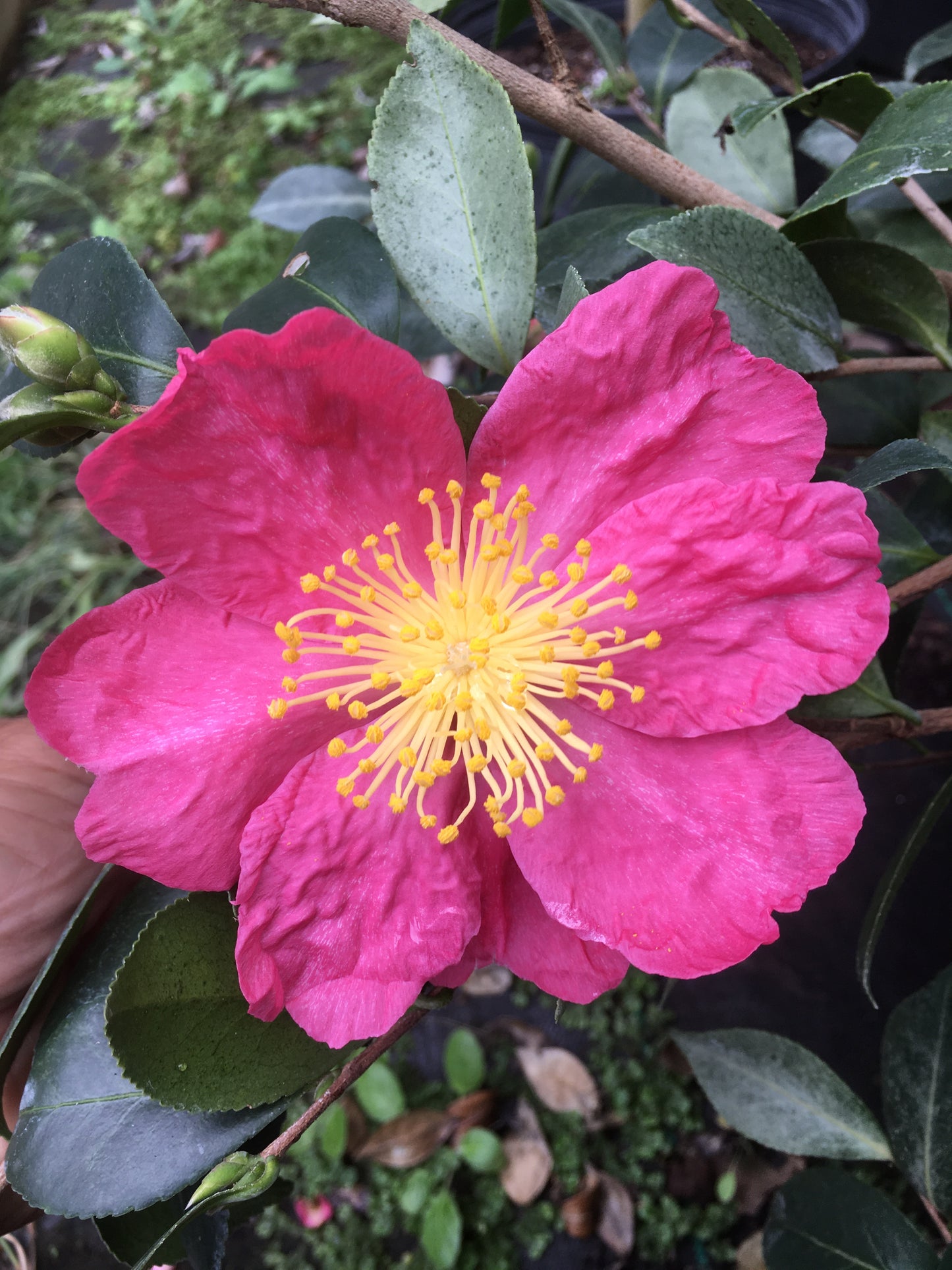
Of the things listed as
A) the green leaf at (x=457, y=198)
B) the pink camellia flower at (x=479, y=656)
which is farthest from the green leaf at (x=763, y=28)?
the pink camellia flower at (x=479, y=656)

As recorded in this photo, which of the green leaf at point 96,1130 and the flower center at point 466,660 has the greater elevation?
the flower center at point 466,660

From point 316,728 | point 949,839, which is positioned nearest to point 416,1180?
point 949,839

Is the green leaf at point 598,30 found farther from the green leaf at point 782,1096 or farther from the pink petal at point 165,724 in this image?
the green leaf at point 782,1096

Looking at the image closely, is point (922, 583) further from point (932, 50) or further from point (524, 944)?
point (932, 50)

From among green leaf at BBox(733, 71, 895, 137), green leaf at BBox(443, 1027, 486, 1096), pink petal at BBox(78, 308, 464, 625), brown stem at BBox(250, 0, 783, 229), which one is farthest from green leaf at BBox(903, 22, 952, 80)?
green leaf at BBox(443, 1027, 486, 1096)

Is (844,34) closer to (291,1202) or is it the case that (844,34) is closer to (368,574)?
(368,574)

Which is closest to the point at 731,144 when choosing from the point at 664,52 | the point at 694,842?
the point at 664,52
